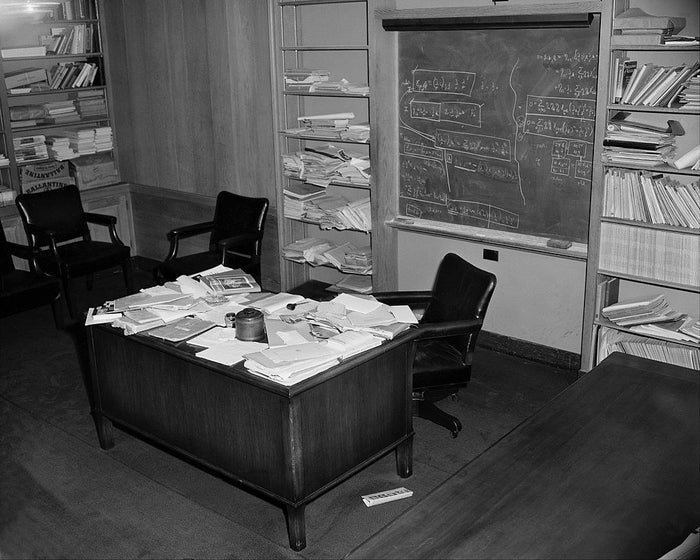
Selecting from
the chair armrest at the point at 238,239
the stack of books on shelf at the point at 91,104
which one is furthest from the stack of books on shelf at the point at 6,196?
the chair armrest at the point at 238,239

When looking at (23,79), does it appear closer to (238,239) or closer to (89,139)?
(89,139)

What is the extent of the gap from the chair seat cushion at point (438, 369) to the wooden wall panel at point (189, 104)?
234 cm

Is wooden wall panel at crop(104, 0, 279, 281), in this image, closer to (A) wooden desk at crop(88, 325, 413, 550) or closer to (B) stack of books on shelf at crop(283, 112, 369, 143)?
A: (B) stack of books on shelf at crop(283, 112, 369, 143)

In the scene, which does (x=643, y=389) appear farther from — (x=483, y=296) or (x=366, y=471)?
(x=366, y=471)

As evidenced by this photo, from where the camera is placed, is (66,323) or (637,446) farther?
(66,323)

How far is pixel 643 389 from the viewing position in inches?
117

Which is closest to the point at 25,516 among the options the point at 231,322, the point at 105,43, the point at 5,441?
the point at 5,441

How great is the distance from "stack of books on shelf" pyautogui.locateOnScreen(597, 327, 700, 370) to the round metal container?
199 centimetres

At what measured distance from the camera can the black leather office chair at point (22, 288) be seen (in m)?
5.40

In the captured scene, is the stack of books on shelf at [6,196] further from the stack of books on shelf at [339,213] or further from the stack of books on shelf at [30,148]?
the stack of books on shelf at [339,213]

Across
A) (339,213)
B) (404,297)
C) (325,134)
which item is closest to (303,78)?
(325,134)

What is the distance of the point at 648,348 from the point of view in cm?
454

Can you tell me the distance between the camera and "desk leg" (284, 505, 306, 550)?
328cm

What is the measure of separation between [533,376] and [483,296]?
120 cm
